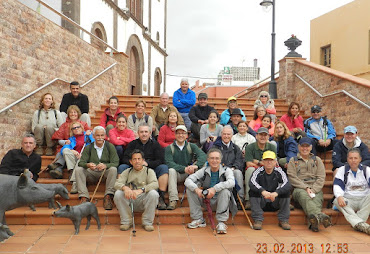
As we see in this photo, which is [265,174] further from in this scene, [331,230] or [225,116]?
[225,116]

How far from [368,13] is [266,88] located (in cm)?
584

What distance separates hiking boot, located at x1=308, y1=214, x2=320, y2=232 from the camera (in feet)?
14.8

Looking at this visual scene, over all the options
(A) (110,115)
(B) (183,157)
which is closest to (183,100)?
(A) (110,115)

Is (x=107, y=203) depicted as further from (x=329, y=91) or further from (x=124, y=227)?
(x=329, y=91)

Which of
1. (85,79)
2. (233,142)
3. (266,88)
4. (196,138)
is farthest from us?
(266,88)

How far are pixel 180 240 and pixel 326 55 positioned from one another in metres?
15.2

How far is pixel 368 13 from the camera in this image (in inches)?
551

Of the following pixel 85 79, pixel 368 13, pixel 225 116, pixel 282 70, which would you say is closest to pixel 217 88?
pixel 368 13

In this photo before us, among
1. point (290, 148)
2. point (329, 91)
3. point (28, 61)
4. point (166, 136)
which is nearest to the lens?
point (290, 148)

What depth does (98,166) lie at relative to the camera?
5.11 meters

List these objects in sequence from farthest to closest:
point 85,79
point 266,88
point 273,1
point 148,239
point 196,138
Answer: point 266,88 < point 273,1 < point 85,79 < point 196,138 < point 148,239

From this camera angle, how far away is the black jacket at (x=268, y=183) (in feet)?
15.8

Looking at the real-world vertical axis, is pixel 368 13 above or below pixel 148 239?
above

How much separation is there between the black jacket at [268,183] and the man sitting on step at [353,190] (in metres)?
0.75
